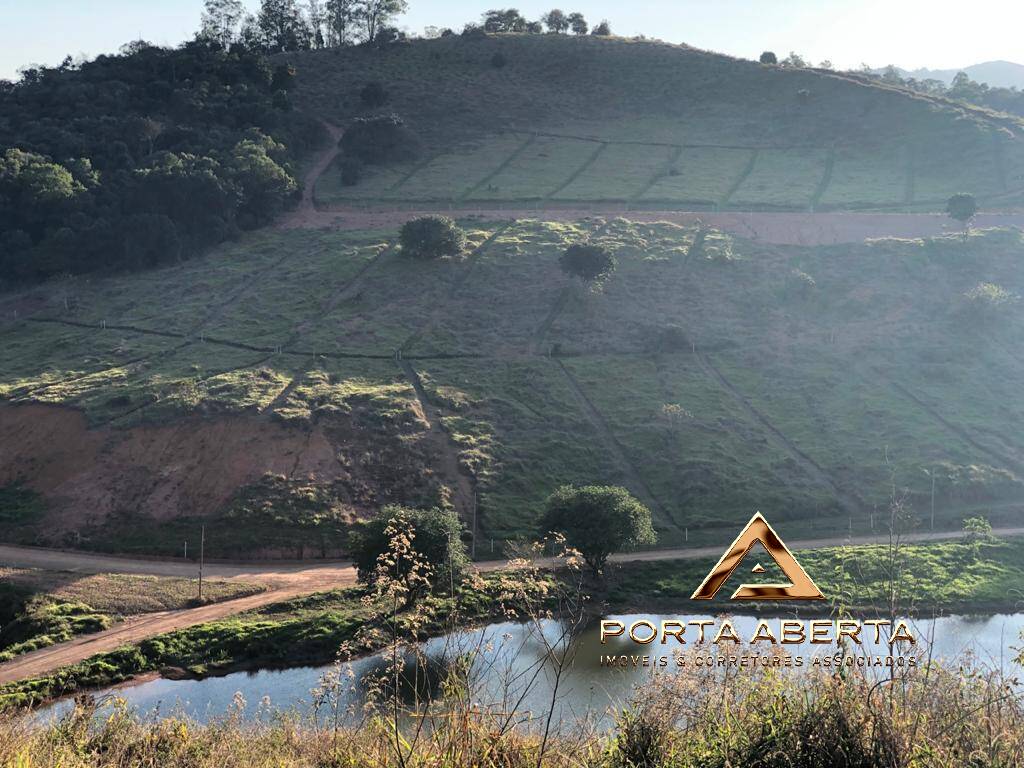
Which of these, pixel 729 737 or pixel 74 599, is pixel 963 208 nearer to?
pixel 74 599

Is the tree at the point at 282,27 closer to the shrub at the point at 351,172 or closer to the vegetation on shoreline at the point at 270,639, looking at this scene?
the shrub at the point at 351,172

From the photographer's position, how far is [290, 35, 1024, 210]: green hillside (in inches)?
3115

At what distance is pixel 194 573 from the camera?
3728 cm

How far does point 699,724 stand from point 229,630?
22.5 m

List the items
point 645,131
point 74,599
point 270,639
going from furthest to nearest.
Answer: point 645,131 → point 74,599 → point 270,639

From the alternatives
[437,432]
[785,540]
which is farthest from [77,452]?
[785,540]

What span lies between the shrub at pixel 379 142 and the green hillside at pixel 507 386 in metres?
16.6

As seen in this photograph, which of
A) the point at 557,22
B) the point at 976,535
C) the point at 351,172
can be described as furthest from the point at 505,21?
the point at 976,535

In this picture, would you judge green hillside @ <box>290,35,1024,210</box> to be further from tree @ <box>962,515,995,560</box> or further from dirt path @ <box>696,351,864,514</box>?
tree @ <box>962,515,995,560</box>

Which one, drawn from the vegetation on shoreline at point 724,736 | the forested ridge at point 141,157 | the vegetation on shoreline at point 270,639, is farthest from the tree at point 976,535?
the forested ridge at point 141,157

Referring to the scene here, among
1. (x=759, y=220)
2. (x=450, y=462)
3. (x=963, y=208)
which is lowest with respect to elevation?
(x=450, y=462)

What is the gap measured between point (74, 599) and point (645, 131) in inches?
2824

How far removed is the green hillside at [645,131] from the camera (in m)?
79.1

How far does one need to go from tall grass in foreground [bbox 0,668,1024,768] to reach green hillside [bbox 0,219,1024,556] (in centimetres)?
2490
